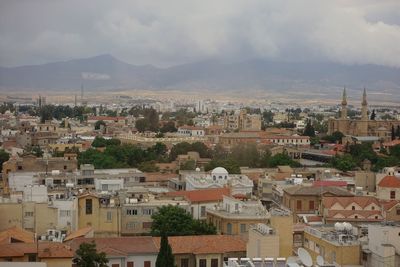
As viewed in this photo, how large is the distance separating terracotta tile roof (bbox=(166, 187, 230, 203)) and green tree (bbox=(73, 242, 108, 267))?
8345 mm

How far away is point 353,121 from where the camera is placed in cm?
7756

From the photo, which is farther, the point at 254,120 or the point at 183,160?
Answer: the point at 254,120

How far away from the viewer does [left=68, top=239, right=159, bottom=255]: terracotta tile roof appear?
1941 cm

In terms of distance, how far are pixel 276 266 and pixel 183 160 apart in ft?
98.4

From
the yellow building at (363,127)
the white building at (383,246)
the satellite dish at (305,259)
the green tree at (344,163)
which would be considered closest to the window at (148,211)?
the white building at (383,246)

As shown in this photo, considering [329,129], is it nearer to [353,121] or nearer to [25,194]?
[353,121]

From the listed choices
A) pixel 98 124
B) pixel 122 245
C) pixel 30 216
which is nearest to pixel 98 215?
pixel 30 216

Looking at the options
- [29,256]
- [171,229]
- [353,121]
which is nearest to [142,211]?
[171,229]

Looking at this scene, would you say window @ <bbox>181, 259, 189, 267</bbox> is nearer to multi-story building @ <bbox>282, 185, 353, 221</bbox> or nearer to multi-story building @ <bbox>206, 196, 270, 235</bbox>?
multi-story building @ <bbox>206, 196, 270, 235</bbox>

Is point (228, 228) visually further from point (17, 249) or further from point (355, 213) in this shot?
point (17, 249)

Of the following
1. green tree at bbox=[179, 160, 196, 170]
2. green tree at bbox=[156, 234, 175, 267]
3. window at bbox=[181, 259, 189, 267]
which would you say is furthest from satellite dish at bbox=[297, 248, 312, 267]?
green tree at bbox=[179, 160, 196, 170]

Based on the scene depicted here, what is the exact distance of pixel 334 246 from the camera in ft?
56.5

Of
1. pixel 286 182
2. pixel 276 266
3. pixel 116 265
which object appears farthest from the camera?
pixel 286 182

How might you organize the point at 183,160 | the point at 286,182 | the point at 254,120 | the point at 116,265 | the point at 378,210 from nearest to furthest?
the point at 116,265 → the point at 378,210 → the point at 286,182 → the point at 183,160 → the point at 254,120
